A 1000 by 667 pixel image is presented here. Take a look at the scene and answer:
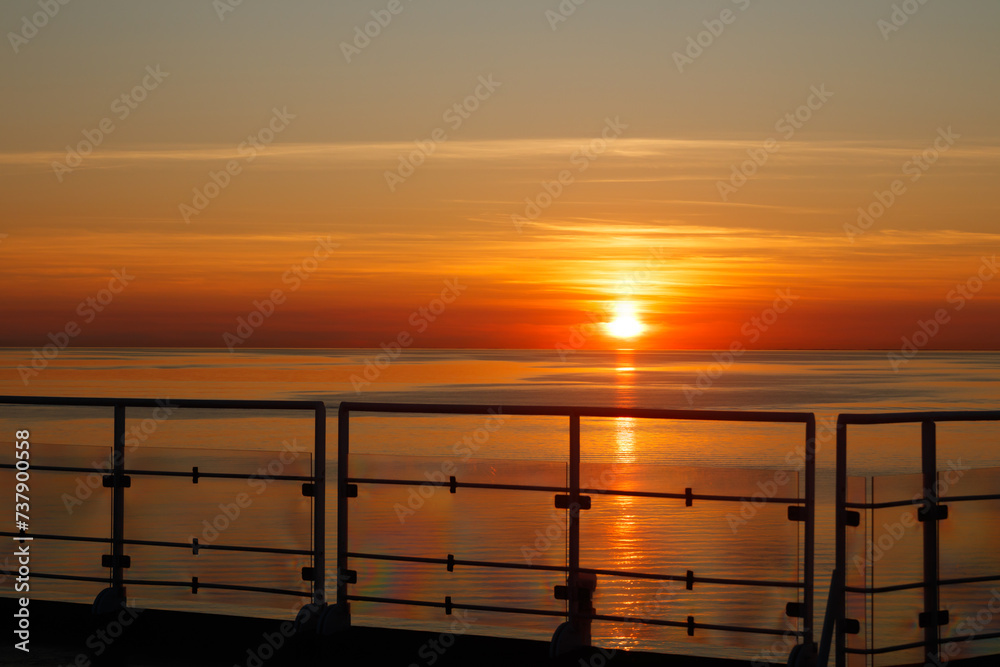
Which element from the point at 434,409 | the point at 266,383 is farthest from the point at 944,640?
the point at 266,383

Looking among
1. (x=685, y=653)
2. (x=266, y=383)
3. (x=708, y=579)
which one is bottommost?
(x=685, y=653)

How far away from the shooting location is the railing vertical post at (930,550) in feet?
15.3

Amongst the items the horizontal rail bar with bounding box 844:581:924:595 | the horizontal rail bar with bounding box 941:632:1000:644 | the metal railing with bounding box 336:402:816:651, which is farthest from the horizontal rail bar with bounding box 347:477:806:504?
the horizontal rail bar with bounding box 941:632:1000:644

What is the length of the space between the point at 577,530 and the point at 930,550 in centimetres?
153

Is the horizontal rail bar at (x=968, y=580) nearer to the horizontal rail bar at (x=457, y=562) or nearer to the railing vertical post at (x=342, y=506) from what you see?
the horizontal rail bar at (x=457, y=562)

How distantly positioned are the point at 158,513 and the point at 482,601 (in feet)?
6.05

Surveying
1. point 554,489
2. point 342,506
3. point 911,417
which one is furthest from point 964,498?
point 342,506

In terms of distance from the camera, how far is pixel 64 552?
616 centimetres

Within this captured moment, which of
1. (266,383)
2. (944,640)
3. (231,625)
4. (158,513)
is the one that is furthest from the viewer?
(266,383)

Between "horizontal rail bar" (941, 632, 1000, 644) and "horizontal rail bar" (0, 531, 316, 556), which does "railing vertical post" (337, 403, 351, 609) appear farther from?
"horizontal rail bar" (941, 632, 1000, 644)

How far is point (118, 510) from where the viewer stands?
5.80m

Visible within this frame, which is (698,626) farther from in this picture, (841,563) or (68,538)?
(68,538)

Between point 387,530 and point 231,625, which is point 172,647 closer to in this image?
point 231,625

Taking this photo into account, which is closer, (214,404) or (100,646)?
(100,646)
